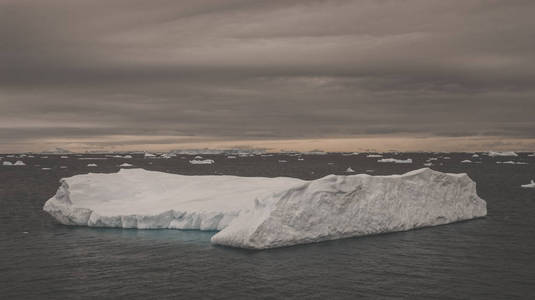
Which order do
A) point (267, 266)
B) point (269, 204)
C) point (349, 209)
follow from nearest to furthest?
1. point (267, 266)
2. point (269, 204)
3. point (349, 209)

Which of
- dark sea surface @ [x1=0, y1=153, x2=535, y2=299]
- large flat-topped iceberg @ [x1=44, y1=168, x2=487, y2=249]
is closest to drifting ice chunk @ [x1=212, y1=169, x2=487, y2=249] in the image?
large flat-topped iceberg @ [x1=44, y1=168, x2=487, y2=249]

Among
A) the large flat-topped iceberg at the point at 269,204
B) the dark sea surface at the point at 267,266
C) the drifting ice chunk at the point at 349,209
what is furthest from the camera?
the large flat-topped iceberg at the point at 269,204

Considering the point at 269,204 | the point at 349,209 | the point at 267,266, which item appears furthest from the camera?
the point at 349,209

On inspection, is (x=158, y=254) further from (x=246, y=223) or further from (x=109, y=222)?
(x=109, y=222)

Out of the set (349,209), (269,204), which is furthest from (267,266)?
(349,209)

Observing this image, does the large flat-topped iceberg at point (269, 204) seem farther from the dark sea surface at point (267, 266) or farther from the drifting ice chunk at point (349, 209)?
the dark sea surface at point (267, 266)

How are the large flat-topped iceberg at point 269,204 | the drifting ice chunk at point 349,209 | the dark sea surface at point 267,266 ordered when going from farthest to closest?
the large flat-topped iceberg at point 269,204, the drifting ice chunk at point 349,209, the dark sea surface at point 267,266

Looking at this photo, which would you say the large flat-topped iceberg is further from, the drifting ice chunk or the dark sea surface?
the dark sea surface

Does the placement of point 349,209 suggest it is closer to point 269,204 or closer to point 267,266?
point 269,204

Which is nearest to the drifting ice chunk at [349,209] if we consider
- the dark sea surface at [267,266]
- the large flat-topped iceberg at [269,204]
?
the large flat-topped iceberg at [269,204]
